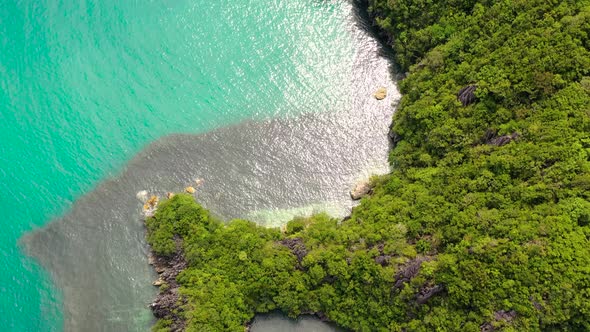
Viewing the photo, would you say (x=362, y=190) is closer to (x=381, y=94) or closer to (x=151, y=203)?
(x=381, y=94)

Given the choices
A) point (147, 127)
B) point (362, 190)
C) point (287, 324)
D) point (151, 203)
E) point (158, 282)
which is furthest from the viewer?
point (147, 127)

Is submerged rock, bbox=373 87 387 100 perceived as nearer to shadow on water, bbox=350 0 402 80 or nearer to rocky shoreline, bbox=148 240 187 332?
shadow on water, bbox=350 0 402 80

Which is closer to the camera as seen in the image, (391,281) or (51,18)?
(391,281)

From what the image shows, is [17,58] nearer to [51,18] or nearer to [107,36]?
[51,18]

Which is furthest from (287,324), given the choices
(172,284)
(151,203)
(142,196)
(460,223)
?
(142,196)

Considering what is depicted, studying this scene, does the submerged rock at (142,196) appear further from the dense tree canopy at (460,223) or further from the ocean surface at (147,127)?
the dense tree canopy at (460,223)

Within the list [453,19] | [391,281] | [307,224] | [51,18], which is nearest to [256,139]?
[307,224]

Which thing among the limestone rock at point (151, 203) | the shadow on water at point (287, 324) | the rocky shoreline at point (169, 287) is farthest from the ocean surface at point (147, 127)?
the rocky shoreline at point (169, 287)
